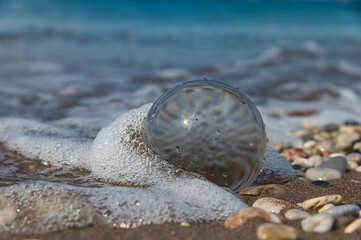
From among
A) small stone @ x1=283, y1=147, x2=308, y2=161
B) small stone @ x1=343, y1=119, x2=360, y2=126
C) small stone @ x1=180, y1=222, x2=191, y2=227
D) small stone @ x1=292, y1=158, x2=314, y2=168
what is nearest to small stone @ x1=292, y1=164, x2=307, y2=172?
small stone @ x1=292, y1=158, x2=314, y2=168

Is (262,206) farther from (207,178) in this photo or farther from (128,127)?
(128,127)

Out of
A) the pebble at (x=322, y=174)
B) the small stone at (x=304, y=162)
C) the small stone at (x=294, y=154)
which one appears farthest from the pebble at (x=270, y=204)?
the small stone at (x=294, y=154)

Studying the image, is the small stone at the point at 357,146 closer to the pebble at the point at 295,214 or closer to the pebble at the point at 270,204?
the pebble at the point at 270,204

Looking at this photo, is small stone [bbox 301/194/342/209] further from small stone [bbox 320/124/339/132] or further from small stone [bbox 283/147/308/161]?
small stone [bbox 320/124/339/132]

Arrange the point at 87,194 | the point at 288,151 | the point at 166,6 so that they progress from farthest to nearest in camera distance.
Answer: the point at 166,6, the point at 288,151, the point at 87,194

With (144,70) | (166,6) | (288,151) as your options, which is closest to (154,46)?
(144,70)

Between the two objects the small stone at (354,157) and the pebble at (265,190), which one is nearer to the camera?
the pebble at (265,190)
